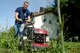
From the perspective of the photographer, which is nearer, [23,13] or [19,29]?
[19,29]

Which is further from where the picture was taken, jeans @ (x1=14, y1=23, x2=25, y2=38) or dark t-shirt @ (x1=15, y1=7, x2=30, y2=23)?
dark t-shirt @ (x1=15, y1=7, x2=30, y2=23)

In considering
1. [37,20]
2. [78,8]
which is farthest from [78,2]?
[37,20]

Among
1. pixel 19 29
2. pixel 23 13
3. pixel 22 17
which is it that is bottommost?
pixel 19 29

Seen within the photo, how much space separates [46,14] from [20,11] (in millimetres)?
60469

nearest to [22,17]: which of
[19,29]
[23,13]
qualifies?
[23,13]

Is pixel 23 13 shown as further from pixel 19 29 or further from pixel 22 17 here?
pixel 19 29

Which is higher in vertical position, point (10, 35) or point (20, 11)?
point (20, 11)

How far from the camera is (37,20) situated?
66.9 meters

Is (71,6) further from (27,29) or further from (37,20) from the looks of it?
Answer: (27,29)

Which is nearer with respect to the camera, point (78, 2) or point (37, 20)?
point (78, 2)

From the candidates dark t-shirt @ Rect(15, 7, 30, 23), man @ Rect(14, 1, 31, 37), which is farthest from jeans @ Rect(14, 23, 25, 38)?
dark t-shirt @ Rect(15, 7, 30, 23)

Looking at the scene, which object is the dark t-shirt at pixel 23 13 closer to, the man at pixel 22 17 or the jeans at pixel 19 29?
the man at pixel 22 17

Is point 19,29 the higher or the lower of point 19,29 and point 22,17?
the lower

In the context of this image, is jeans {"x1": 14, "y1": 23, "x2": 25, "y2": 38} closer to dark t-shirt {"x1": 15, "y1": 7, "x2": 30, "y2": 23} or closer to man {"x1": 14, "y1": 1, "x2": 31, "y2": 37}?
man {"x1": 14, "y1": 1, "x2": 31, "y2": 37}
